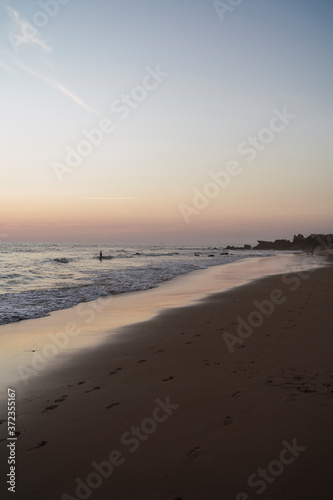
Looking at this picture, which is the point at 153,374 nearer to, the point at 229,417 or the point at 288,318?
the point at 229,417

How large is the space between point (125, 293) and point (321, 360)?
41.0ft

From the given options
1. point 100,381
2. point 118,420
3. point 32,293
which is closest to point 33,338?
point 100,381

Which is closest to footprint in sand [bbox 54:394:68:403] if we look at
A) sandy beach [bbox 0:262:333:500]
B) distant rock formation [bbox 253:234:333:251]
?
sandy beach [bbox 0:262:333:500]

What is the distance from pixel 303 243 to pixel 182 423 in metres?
129

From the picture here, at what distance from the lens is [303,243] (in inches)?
4843

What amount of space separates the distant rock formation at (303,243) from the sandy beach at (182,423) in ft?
286

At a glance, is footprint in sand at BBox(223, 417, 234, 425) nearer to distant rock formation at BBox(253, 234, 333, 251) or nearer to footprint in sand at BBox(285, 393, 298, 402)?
footprint in sand at BBox(285, 393, 298, 402)

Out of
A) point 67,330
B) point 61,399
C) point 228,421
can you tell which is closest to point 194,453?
point 228,421

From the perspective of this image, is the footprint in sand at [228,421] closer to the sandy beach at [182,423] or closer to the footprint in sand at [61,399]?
the sandy beach at [182,423]

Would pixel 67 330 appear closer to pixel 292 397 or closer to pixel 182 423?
pixel 182 423

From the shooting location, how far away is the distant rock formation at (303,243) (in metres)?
102

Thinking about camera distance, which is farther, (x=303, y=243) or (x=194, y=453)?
(x=303, y=243)

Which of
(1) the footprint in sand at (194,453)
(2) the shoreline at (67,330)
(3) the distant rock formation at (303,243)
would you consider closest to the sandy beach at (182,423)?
(1) the footprint in sand at (194,453)

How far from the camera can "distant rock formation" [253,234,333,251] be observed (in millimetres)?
101975
